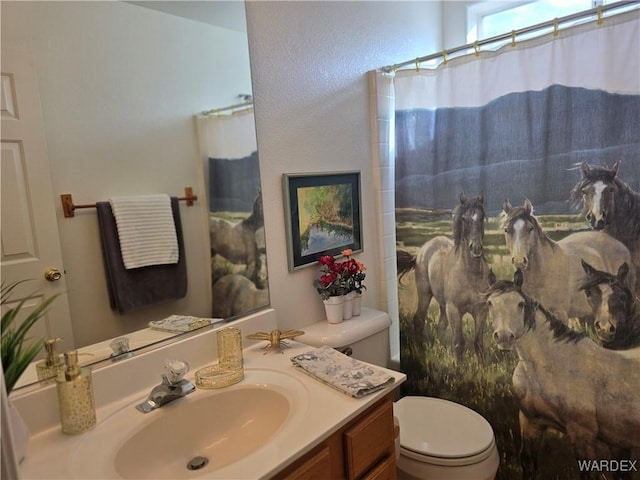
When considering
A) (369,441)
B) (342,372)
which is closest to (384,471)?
(369,441)

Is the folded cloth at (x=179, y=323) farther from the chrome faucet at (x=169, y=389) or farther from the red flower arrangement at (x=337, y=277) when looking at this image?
the red flower arrangement at (x=337, y=277)

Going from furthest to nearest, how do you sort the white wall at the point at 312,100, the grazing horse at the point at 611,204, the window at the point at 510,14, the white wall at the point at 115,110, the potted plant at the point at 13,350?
the window at the point at 510,14 < the white wall at the point at 312,100 < the grazing horse at the point at 611,204 < the white wall at the point at 115,110 < the potted plant at the point at 13,350

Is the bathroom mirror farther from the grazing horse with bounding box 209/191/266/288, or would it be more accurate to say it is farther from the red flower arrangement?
the red flower arrangement

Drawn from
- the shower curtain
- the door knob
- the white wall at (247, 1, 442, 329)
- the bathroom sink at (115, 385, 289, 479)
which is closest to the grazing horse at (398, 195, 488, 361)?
the white wall at (247, 1, 442, 329)

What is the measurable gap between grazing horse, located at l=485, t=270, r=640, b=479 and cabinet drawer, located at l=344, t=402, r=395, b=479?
2.49 feet

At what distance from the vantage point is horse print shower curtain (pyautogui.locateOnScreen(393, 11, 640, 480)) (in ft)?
4.79

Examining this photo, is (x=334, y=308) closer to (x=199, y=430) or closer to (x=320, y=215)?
(x=320, y=215)

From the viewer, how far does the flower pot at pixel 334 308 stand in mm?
1697

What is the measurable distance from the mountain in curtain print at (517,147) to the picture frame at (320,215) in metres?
0.25

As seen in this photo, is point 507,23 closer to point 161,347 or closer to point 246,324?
point 246,324

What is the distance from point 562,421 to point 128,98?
188cm

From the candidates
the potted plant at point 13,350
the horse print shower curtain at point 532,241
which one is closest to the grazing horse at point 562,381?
the horse print shower curtain at point 532,241

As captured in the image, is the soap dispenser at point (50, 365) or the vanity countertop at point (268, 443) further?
the soap dispenser at point (50, 365)

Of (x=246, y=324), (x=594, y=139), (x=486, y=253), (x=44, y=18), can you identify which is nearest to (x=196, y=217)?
(x=246, y=324)
